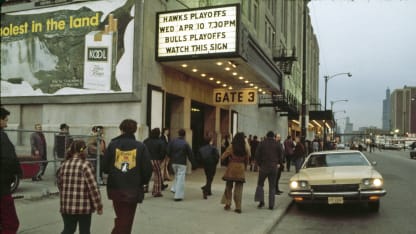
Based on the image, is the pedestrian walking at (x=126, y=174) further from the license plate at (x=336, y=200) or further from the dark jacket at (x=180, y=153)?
the dark jacket at (x=180, y=153)

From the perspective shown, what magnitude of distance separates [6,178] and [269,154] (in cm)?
643

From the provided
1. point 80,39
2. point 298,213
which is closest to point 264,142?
point 298,213

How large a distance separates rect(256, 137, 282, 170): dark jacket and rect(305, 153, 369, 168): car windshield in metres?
1.34

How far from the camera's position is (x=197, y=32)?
1527 cm

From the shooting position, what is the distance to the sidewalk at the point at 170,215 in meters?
7.48

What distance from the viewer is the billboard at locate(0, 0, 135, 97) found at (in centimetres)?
1499

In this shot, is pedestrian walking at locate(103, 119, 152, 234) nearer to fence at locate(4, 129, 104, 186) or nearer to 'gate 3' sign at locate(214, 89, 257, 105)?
fence at locate(4, 129, 104, 186)

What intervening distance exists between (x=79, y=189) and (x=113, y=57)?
417 inches

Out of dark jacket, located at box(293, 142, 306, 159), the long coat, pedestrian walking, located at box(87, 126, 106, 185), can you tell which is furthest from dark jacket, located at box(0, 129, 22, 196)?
dark jacket, located at box(293, 142, 306, 159)

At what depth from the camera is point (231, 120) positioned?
2544 cm

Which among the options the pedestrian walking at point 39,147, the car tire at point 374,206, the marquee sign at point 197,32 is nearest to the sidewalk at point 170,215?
the pedestrian walking at point 39,147

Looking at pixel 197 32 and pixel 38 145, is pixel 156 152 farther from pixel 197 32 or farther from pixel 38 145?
pixel 197 32

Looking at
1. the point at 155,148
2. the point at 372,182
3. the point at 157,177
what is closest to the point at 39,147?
the point at 155,148

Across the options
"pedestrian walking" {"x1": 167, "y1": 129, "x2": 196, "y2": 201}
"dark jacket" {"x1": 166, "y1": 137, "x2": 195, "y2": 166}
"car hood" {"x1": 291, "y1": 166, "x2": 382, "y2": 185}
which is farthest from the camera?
"dark jacket" {"x1": 166, "y1": 137, "x2": 195, "y2": 166}
